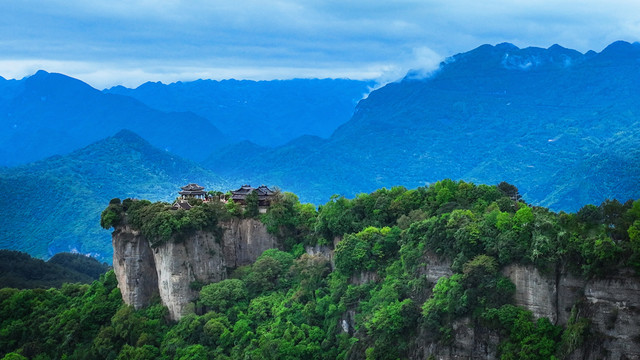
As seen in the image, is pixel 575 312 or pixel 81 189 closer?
pixel 575 312

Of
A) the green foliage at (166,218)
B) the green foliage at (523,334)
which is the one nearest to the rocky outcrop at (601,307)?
the green foliage at (523,334)

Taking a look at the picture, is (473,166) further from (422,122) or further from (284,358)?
(284,358)

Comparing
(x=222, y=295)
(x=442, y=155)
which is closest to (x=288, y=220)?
(x=222, y=295)

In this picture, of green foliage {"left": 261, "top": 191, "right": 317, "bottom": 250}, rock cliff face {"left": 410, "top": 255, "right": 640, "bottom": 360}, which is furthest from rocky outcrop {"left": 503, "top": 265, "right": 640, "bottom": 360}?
green foliage {"left": 261, "top": 191, "right": 317, "bottom": 250}

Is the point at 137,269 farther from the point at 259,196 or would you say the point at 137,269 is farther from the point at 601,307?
the point at 601,307


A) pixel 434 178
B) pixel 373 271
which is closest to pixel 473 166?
pixel 434 178

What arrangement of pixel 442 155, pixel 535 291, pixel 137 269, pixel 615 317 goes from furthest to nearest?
pixel 442 155, pixel 137 269, pixel 535 291, pixel 615 317

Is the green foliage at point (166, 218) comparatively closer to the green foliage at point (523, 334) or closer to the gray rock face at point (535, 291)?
the green foliage at point (523, 334)
